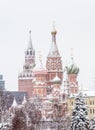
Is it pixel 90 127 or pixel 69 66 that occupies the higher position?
pixel 69 66

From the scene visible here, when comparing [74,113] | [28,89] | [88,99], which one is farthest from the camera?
[28,89]

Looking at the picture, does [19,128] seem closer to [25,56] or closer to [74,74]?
[74,74]

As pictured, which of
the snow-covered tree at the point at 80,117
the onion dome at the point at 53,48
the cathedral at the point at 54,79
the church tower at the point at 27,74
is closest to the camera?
the snow-covered tree at the point at 80,117

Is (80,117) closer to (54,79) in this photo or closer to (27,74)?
(54,79)

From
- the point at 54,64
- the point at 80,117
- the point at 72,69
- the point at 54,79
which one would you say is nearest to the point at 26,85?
the point at 54,64

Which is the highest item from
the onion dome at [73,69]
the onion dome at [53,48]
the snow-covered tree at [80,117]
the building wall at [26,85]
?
the onion dome at [53,48]

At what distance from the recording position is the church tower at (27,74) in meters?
113

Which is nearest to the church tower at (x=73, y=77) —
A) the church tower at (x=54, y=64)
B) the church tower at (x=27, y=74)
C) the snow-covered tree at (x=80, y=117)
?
the church tower at (x=54, y=64)

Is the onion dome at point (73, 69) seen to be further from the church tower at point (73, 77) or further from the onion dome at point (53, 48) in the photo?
the onion dome at point (53, 48)

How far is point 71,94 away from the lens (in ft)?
286

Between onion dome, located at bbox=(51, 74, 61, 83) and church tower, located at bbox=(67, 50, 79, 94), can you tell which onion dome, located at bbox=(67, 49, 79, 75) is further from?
onion dome, located at bbox=(51, 74, 61, 83)

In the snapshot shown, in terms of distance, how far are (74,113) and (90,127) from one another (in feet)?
6.71

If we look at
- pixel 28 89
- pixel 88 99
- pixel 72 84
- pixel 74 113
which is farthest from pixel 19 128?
pixel 28 89

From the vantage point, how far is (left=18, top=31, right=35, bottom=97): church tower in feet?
371
